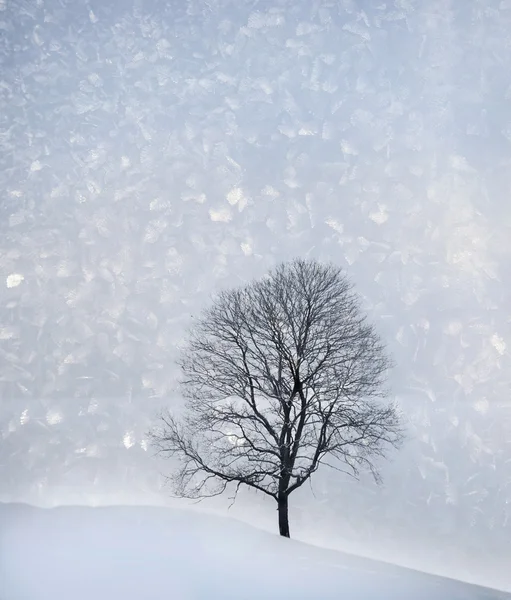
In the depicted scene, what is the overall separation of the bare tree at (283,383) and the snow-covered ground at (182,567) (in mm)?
1301

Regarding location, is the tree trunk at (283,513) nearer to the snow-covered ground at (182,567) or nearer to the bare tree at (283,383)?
the bare tree at (283,383)

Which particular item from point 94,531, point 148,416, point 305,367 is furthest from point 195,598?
point 148,416

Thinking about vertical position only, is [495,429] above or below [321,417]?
above

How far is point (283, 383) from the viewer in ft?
45.7

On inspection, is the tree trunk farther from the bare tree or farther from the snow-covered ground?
the snow-covered ground

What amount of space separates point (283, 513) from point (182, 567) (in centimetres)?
355

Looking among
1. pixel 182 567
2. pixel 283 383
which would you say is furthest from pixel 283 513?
pixel 182 567

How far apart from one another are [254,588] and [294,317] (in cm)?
631

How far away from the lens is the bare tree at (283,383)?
13.5 meters

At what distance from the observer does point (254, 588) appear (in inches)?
387

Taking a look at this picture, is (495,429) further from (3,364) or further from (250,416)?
(3,364)

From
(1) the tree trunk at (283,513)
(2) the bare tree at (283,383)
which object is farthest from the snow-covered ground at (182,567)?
(2) the bare tree at (283,383)

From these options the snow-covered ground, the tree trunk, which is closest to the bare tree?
the tree trunk

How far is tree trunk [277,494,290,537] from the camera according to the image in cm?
1341
